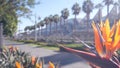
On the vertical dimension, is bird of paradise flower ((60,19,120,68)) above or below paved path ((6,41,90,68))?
above

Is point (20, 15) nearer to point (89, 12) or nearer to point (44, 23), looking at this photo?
point (89, 12)

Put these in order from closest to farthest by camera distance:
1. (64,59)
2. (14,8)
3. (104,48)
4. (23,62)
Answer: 1. (104,48)
2. (23,62)
3. (14,8)
4. (64,59)

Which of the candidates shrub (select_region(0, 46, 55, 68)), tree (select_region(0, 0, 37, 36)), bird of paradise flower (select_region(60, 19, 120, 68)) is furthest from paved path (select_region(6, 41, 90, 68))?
bird of paradise flower (select_region(60, 19, 120, 68))

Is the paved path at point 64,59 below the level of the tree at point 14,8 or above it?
below

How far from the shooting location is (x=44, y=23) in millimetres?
116938

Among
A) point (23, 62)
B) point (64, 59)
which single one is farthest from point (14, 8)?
point (64, 59)

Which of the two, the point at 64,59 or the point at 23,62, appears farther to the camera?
the point at 64,59

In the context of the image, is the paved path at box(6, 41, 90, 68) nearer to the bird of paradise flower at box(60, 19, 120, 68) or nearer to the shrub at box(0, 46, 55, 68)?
the shrub at box(0, 46, 55, 68)

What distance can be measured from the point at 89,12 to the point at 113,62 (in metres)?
87.3

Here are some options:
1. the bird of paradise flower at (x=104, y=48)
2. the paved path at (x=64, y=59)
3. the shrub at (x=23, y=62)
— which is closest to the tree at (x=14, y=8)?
the paved path at (x=64, y=59)

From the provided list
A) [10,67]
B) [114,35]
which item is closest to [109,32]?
[114,35]

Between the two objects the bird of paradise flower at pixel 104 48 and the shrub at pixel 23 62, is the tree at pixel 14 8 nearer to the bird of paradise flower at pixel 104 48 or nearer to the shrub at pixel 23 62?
the shrub at pixel 23 62

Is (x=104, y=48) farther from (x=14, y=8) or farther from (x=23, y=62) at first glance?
(x=14, y=8)

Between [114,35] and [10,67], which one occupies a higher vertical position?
[114,35]
